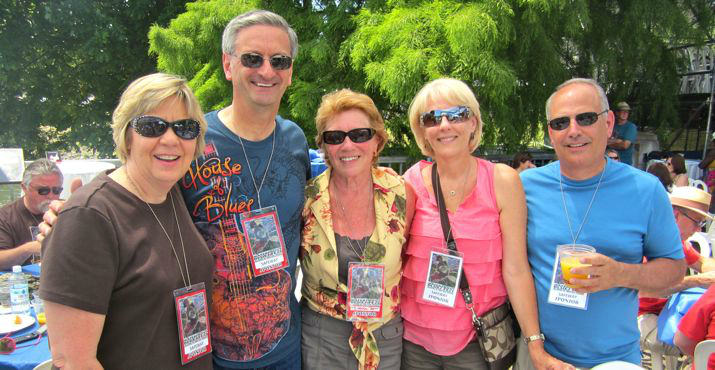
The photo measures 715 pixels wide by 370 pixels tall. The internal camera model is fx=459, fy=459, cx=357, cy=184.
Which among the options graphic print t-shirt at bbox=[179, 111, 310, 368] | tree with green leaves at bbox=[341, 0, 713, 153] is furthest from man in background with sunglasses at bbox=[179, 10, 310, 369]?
tree with green leaves at bbox=[341, 0, 713, 153]

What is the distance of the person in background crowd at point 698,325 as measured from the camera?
2.44 meters

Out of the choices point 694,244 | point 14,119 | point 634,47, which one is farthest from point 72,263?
point 14,119

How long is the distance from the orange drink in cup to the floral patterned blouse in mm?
686

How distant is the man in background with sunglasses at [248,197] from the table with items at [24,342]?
1125mm

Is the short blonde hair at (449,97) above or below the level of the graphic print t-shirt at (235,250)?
above

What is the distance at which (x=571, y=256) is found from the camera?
1.89 m

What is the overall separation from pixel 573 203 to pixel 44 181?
4.12 metres

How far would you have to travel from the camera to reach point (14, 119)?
42.7ft

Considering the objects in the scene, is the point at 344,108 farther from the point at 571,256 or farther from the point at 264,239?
the point at 571,256

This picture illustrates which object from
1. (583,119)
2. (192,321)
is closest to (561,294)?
(583,119)

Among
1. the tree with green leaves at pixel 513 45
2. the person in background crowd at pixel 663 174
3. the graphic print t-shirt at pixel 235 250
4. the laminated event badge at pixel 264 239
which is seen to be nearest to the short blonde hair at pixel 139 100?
the graphic print t-shirt at pixel 235 250

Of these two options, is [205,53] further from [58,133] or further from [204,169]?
[58,133]

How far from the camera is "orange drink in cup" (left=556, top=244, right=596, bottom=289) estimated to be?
1865 mm

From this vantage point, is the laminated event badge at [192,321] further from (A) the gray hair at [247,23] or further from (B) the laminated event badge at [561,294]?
(B) the laminated event badge at [561,294]
